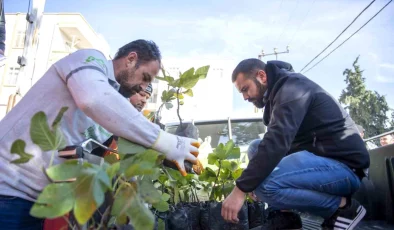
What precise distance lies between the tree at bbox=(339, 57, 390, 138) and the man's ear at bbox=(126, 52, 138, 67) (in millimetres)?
16614

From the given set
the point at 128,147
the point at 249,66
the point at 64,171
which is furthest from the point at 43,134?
the point at 249,66

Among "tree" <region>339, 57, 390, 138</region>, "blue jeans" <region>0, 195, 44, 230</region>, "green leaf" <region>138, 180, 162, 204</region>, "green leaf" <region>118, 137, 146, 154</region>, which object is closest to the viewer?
"green leaf" <region>138, 180, 162, 204</region>

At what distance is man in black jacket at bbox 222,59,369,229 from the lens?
4.75 feet

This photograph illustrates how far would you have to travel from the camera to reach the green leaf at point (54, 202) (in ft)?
1.42

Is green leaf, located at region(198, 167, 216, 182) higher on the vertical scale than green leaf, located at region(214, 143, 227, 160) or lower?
lower

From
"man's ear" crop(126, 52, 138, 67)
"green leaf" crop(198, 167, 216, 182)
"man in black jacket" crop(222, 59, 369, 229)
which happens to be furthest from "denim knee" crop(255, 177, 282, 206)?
"man's ear" crop(126, 52, 138, 67)

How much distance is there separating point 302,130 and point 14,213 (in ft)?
4.41

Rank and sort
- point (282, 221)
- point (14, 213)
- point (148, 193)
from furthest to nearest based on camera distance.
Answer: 1. point (282, 221)
2. point (14, 213)
3. point (148, 193)

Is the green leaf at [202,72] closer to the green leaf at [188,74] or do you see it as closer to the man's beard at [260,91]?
the green leaf at [188,74]

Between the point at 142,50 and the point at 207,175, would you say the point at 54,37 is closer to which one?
the point at 207,175

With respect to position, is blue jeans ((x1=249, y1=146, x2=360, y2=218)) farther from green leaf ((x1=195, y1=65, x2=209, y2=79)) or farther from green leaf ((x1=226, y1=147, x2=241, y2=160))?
green leaf ((x1=195, y1=65, x2=209, y2=79))

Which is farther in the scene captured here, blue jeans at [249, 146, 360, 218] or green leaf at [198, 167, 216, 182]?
green leaf at [198, 167, 216, 182]

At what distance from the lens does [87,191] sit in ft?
1.49

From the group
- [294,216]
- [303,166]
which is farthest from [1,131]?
[294,216]
